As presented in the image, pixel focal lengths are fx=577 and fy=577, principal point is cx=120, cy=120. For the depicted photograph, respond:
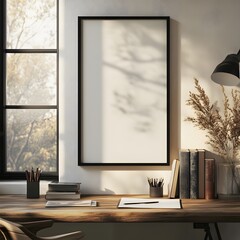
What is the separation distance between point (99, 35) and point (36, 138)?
0.94 m

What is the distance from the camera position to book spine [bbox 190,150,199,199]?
4023 millimetres

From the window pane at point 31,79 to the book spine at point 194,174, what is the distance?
1179mm

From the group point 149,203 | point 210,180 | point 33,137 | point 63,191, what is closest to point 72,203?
point 63,191

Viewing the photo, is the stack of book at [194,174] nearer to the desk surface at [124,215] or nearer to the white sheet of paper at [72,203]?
the desk surface at [124,215]

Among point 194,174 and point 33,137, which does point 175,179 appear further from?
point 33,137

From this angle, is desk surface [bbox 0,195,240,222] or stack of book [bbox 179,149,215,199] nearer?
desk surface [bbox 0,195,240,222]

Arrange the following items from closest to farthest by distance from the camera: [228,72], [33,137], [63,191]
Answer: [228,72] < [63,191] < [33,137]

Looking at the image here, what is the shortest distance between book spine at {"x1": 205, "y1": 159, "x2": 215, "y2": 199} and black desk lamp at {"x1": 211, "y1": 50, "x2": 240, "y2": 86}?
22.0 inches

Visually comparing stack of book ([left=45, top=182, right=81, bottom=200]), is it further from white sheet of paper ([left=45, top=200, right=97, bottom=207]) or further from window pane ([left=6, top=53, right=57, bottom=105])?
window pane ([left=6, top=53, right=57, bottom=105])

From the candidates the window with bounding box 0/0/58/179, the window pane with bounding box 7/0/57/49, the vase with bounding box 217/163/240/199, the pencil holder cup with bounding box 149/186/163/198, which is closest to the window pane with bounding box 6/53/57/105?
the window with bounding box 0/0/58/179

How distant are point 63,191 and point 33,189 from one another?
0.73 ft

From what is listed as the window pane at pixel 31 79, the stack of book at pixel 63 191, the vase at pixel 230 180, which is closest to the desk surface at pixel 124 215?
the stack of book at pixel 63 191

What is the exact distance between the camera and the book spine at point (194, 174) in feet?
13.2

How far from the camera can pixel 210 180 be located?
13.2 feet
